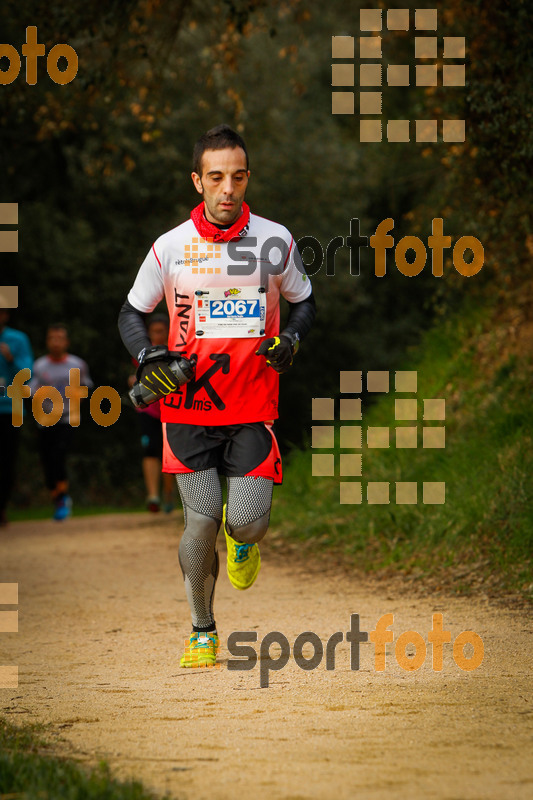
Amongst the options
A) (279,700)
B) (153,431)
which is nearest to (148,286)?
(279,700)

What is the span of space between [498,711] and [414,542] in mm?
4260

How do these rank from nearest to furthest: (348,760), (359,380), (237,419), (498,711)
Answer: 1. (348,760)
2. (498,711)
3. (237,419)
4. (359,380)

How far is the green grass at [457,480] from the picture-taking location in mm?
7451

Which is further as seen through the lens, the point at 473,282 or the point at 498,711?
the point at 473,282

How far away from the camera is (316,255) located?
21250 millimetres

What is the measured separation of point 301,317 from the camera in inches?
206

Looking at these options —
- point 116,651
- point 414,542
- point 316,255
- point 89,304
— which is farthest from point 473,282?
point 89,304

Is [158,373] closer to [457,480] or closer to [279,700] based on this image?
[279,700]

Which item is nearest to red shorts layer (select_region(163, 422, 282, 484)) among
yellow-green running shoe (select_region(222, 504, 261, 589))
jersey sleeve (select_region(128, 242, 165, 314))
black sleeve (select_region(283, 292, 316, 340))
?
yellow-green running shoe (select_region(222, 504, 261, 589))

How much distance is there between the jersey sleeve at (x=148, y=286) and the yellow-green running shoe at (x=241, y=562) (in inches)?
42.1

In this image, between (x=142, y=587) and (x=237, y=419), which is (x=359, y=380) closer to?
(x=142, y=587)

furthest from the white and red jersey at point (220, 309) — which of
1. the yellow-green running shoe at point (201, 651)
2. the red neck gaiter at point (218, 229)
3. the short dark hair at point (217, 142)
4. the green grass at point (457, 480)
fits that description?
the green grass at point (457, 480)

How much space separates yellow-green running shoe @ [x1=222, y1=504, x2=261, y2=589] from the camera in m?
5.12

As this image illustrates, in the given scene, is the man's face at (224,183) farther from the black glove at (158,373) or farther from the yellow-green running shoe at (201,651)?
the yellow-green running shoe at (201,651)
